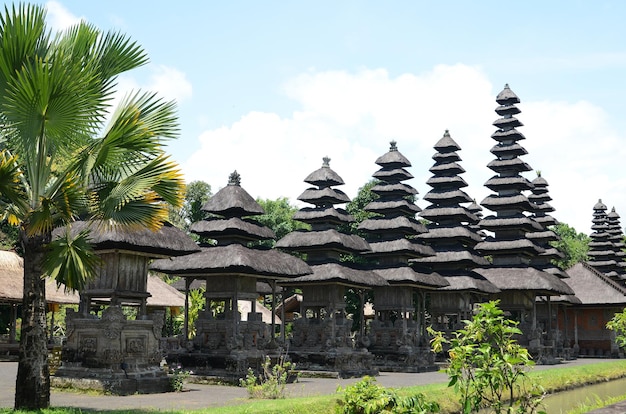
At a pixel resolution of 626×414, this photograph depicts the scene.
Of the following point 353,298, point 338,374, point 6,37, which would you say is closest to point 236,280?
point 338,374

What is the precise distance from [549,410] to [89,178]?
1401 cm

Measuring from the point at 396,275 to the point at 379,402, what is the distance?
2202cm

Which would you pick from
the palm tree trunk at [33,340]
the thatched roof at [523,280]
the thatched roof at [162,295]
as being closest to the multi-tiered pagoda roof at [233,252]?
the palm tree trunk at [33,340]

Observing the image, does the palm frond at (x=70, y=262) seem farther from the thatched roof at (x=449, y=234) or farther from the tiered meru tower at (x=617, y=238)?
the tiered meru tower at (x=617, y=238)

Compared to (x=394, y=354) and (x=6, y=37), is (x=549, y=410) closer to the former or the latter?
(x=394, y=354)

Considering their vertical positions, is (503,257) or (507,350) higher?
(503,257)

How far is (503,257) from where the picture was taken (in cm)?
4453

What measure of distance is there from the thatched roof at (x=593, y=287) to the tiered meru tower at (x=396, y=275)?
17.5 m

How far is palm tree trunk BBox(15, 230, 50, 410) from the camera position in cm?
1307

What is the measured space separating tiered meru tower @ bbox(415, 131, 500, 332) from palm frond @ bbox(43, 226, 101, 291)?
26959 mm

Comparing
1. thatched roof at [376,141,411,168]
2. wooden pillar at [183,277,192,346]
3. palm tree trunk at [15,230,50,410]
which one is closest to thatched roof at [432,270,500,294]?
thatched roof at [376,141,411,168]

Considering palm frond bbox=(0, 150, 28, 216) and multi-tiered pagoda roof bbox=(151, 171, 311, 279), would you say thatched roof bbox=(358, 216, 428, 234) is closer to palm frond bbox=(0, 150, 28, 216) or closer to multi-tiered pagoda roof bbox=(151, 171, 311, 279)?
multi-tiered pagoda roof bbox=(151, 171, 311, 279)

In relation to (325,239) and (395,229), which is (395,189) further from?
(325,239)

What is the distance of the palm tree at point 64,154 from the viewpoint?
42.7 ft
